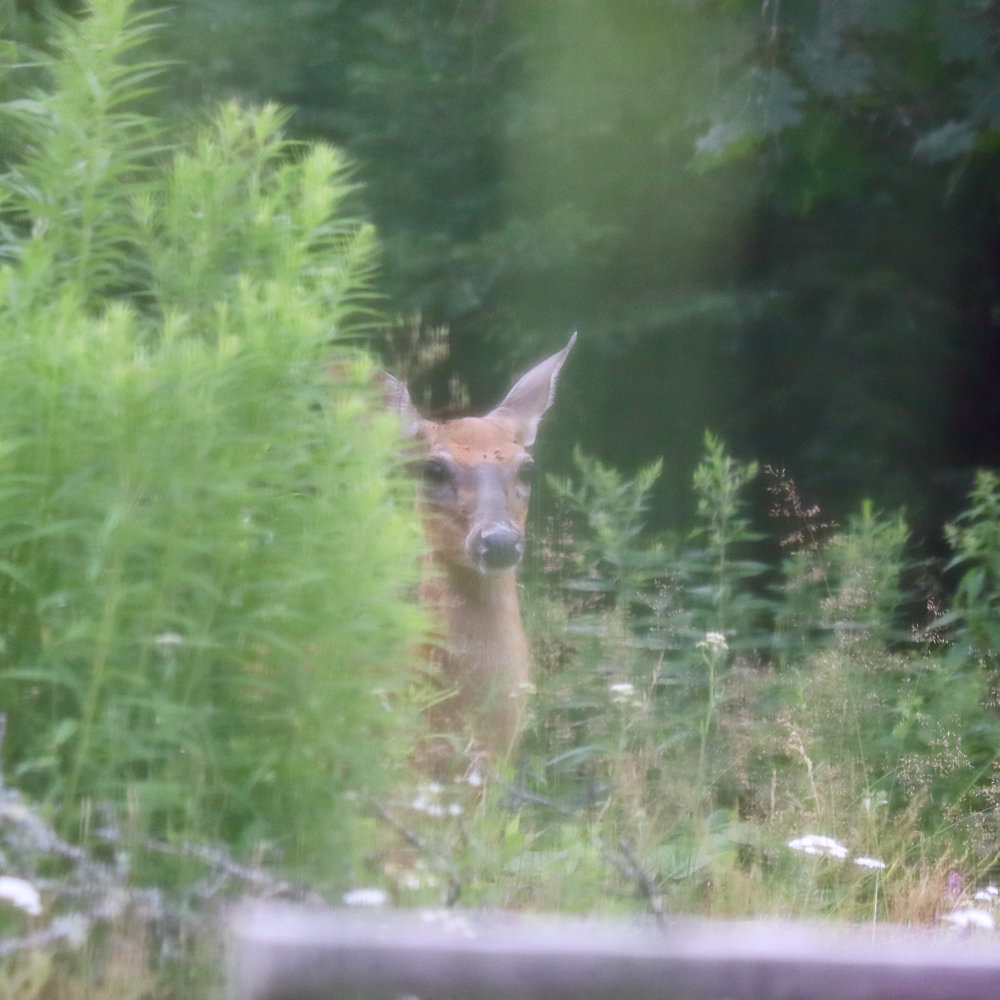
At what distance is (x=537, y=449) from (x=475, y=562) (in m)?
4.20

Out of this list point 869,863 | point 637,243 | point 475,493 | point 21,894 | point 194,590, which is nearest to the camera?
point 21,894

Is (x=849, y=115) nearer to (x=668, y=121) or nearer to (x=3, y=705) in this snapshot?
(x=668, y=121)

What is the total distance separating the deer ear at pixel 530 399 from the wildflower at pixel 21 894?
345 centimetres

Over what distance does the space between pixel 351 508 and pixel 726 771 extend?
212 centimetres

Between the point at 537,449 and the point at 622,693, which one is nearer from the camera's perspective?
the point at 622,693

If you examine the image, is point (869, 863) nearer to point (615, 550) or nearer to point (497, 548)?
point (497, 548)

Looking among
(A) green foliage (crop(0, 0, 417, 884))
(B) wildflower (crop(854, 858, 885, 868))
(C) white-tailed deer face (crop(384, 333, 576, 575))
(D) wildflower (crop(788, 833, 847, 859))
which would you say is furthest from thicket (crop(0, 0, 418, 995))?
(C) white-tailed deer face (crop(384, 333, 576, 575))

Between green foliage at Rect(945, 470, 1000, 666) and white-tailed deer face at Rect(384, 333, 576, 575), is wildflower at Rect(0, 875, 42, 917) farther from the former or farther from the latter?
green foliage at Rect(945, 470, 1000, 666)

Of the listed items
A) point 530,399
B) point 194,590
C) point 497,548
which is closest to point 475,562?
point 497,548

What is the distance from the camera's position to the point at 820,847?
394 cm

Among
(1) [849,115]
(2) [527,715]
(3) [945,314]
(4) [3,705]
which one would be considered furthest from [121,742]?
(3) [945,314]

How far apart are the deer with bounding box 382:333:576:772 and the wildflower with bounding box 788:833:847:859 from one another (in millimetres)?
996

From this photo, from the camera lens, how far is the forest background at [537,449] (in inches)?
115

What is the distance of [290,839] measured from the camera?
298 centimetres
